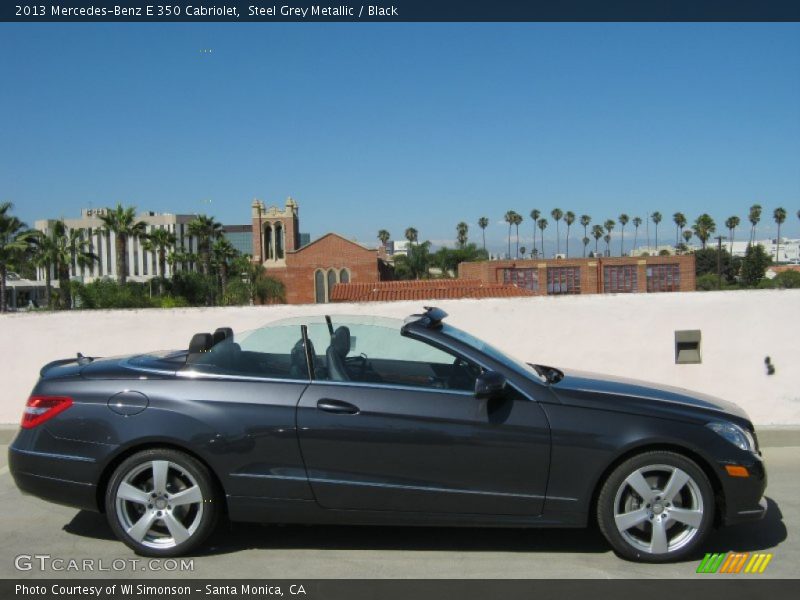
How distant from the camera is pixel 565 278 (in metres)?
85.9

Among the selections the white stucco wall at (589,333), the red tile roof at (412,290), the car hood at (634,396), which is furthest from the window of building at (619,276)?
the car hood at (634,396)

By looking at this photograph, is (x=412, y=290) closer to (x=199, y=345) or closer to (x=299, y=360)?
(x=199, y=345)

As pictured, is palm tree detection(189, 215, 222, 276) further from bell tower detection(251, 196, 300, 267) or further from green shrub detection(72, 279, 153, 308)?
bell tower detection(251, 196, 300, 267)

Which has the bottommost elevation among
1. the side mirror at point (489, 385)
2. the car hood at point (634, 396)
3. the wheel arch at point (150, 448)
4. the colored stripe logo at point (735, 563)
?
Answer: the colored stripe logo at point (735, 563)

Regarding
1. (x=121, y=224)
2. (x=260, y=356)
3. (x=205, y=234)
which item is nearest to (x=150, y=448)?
(x=260, y=356)

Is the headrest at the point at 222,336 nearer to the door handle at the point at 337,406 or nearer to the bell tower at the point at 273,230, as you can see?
the door handle at the point at 337,406

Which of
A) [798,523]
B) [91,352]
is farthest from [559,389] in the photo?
[91,352]

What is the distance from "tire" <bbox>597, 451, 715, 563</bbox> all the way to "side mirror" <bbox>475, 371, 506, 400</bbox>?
79cm

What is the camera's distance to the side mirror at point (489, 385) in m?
A: 4.38

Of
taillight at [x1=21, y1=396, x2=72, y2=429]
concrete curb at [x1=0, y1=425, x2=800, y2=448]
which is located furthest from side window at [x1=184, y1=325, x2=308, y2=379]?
concrete curb at [x1=0, y1=425, x2=800, y2=448]

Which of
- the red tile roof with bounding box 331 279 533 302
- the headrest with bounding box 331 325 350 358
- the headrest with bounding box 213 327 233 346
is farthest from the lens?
the red tile roof with bounding box 331 279 533 302
